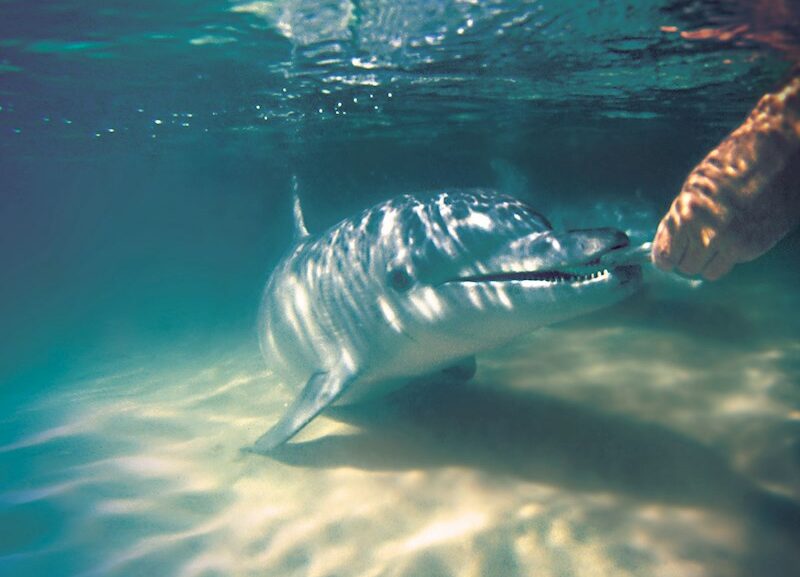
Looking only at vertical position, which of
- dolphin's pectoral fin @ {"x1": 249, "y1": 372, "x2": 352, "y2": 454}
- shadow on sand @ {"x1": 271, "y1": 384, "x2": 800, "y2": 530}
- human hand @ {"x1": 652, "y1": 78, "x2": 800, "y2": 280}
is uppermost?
human hand @ {"x1": 652, "y1": 78, "x2": 800, "y2": 280}

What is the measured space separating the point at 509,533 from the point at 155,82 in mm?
13827

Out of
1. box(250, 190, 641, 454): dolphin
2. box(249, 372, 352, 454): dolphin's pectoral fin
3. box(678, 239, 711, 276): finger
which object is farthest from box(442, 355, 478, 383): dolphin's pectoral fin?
box(678, 239, 711, 276): finger

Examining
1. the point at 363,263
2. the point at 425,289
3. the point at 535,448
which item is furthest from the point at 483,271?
the point at 535,448

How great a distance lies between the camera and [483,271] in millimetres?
4609

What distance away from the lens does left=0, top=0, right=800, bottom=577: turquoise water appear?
3.76 metres

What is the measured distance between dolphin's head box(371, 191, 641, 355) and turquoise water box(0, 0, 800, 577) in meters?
1.28

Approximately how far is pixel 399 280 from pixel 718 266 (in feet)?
9.32

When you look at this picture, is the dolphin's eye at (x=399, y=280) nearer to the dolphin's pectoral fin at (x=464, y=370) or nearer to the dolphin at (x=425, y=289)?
the dolphin at (x=425, y=289)

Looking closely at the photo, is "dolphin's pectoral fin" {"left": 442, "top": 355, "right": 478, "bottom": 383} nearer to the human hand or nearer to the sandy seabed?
the sandy seabed

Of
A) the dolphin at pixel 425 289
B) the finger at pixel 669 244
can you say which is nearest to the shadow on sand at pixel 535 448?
the dolphin at pixel 425 289

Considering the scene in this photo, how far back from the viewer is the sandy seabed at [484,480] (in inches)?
136

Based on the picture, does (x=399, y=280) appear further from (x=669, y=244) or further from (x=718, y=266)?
(x=718, y=266)

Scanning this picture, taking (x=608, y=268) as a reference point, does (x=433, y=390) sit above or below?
below

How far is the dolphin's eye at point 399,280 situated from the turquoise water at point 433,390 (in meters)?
1.63
